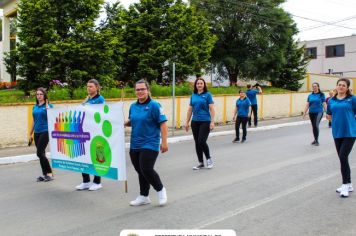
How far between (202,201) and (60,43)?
12.7 m

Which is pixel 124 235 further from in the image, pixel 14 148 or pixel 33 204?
pixel 14 148

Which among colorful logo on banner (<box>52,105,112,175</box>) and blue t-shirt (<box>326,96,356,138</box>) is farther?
blue t-shirt (<box>326,96,356,138</box>)

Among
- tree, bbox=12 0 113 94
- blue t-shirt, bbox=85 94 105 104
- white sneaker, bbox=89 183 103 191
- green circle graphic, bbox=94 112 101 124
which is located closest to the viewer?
green circle graphic, bbox=94 112 101 124

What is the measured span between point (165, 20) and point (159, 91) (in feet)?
18.3

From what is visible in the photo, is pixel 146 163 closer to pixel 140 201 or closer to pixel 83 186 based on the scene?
pixel 140 201

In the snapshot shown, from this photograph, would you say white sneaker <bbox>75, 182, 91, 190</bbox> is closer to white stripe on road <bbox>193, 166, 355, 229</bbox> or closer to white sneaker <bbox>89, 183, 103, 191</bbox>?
white sneaker <bbox>89, 183, 103, 191</bbox>

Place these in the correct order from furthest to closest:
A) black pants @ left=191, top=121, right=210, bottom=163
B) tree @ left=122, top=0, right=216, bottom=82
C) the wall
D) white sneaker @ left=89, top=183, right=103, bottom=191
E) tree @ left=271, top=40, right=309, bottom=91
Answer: tree @ left=271, top=40, right=309, bottom=91 < tree @ left=122, top=0, right=216, bottom=82 < the wall < black pants @ left=191, top=121, right=210, bottom=163 < white sneaker @ left=89, top=183, right=103, bottom=191

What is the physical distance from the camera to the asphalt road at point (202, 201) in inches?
229

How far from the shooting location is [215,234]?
259 centimetres

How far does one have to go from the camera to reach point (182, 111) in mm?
19688

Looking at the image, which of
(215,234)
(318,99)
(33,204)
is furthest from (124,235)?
(318,99)

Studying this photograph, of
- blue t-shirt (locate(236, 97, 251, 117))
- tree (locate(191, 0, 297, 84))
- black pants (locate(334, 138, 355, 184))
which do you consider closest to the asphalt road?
black pants (locate(334, 138, 355, 184))

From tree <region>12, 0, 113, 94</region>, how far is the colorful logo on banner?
407 inches

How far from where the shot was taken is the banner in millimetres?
6828
